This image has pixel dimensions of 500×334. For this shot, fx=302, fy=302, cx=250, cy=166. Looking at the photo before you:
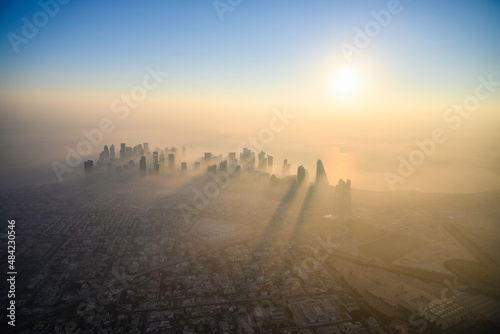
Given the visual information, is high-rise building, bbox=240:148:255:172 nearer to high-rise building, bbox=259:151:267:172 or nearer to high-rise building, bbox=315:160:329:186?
high-rise building, bbox=259:151:267:172

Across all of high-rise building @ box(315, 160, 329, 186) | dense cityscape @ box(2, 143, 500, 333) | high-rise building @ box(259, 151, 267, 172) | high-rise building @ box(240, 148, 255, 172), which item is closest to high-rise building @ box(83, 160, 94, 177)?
dense cityscape @ box(2, 143, 500, 333)

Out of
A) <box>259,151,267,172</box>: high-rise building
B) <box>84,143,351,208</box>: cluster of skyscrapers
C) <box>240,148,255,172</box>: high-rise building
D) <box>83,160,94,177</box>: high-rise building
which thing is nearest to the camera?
<box>84,143,351,208</box>: cluster of skyscrapers

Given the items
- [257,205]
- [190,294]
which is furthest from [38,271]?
[257,205]

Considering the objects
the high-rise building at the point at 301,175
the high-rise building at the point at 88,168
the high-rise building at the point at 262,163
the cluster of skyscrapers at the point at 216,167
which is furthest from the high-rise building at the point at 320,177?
the high-rise building at the point at 88,168

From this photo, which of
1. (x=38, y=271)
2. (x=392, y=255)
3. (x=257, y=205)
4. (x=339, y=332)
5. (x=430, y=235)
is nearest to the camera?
(x=339, y=332)

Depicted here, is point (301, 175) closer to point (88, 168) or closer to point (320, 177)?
point (320, 177)

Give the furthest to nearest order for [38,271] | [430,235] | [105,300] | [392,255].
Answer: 1. [430,235]
2. [392,255]
3. [38,271]
4. [105,300]

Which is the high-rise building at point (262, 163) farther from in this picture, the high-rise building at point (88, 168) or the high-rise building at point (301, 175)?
the high-rise building at point (88, 168)

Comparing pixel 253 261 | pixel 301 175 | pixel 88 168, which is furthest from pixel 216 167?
pixel 253 261

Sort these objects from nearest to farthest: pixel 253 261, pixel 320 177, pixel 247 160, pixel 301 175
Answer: pixel 253 261, pixel 301 175, pixel 320 177, pixel 247 160

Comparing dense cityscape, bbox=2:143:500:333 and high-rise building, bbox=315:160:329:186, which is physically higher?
high-rise building, bbox=315:160:329:186

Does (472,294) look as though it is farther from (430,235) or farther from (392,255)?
(430,235)
